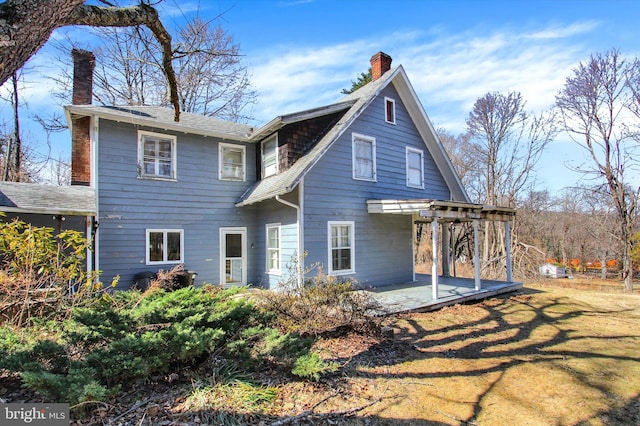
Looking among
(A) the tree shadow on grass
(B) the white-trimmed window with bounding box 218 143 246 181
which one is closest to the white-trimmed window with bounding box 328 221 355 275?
(A) the tree shadow on grass

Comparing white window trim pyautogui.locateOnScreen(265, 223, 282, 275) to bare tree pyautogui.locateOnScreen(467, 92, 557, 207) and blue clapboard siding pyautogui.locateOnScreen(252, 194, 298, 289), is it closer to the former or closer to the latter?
blue clapboard siding pyautogui.locateOnScreen(252, 194, 298, 289)

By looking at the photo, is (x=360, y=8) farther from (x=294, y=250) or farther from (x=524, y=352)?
(x=524, y=352)

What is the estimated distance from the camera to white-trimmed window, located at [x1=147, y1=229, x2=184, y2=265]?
30.6 feet

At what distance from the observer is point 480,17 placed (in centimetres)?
871

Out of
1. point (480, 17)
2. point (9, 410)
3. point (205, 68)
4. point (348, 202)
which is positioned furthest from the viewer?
point (205, 68)

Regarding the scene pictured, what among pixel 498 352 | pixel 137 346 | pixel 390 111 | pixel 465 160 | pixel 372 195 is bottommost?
pixel 498 352

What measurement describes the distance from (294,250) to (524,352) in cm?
576

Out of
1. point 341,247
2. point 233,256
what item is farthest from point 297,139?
point 233,256

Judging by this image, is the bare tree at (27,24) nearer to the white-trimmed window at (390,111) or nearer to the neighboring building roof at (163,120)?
the neighboring building roof at (163,120)

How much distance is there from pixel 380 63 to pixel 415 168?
4.13 metres

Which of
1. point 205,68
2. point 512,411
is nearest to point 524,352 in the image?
point 512,411

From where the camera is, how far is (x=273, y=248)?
Answer: 1033 centimetres

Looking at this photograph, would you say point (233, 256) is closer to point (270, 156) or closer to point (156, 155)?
point (270, 156)

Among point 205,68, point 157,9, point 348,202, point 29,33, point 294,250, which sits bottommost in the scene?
point 294,250
